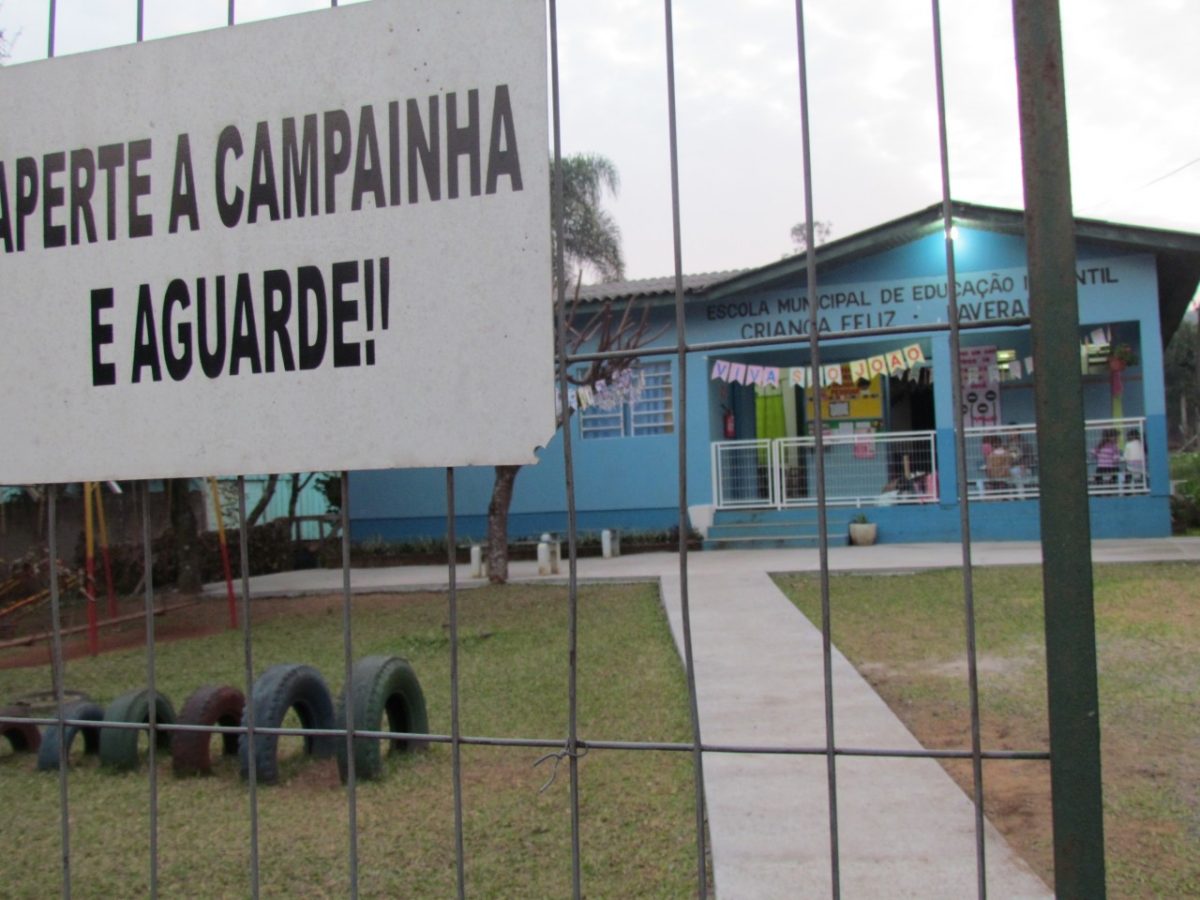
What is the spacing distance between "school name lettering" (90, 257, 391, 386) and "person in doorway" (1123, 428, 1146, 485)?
47.0 feet

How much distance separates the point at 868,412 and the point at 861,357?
920 mm

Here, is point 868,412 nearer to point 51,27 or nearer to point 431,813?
point 431,813

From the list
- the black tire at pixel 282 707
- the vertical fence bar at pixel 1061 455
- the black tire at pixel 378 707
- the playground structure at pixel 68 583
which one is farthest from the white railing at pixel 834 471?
the vertical fence bar at pixel 1061 455

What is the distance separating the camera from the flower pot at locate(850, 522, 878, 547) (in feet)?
49.1

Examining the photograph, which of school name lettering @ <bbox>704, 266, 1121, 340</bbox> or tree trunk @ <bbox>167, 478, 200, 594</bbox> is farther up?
school name lettering @ <bbox>704, 266, 1121, 340</bbox>

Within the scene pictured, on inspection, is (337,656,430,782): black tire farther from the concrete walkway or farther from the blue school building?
the blue school building

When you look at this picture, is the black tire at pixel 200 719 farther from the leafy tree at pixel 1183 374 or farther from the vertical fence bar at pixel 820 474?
the leafy tree at pixel 1183 374

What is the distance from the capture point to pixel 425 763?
5078mm

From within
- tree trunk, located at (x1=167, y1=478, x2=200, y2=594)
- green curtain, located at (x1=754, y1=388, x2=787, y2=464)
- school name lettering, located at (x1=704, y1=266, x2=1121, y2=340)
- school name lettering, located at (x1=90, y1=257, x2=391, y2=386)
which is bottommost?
tree trunk, located at (x1=167, y1=478, x2=200, y2=594)

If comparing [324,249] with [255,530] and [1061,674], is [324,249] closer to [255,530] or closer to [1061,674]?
[1061,674]

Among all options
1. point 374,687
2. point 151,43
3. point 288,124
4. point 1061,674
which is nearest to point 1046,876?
point 1061,674

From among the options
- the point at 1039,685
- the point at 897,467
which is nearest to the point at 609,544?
the point at 897,467

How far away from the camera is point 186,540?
12.6 meters

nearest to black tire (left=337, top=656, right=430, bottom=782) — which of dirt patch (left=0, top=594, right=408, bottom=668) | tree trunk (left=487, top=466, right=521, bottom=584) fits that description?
dirt patch (left=0, top=594, right=408, bottom=668)
